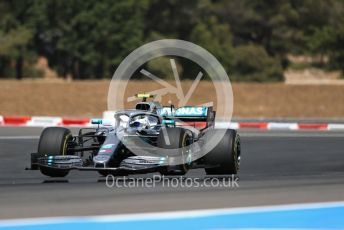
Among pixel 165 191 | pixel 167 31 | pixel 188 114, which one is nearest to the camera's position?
pixel 165 191

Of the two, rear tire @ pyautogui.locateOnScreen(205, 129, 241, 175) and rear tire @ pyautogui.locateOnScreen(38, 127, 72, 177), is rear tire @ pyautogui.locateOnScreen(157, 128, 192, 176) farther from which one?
rear tire @ pyautogui.locateOnScreen(38, 127, 72, 177)

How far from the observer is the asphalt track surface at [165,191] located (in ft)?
31.8

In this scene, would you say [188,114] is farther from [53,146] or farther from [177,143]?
[53,146]

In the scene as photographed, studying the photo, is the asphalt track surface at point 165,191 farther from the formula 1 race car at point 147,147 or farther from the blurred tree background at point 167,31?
the blurred tree background at point 167,31

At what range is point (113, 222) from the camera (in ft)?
28.0

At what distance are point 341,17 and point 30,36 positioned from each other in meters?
29.1

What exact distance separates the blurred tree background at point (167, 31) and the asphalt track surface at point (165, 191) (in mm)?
44716

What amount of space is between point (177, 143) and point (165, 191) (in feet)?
7.25

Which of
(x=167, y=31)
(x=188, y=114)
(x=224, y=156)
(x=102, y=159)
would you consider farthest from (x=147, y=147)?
(x=167, y=31)

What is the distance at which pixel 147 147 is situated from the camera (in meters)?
13.8

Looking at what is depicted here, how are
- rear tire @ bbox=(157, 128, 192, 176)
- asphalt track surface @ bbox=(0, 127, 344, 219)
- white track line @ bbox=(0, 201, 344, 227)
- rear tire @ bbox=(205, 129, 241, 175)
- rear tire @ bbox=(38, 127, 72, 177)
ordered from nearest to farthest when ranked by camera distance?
1. white track line @ bbox=(0, 201, 344, 227)
2. asphalt track surface @ bbox=(0, 127, 344, 219)
3. rear tire @ bbox=(157, 128, 192, 176)
4. rear tire @ bbox=(38, 127, 72, 177)
5. rear tire @ bbox=(205, 129, 241, 175)

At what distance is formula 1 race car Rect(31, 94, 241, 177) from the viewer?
1339 cm

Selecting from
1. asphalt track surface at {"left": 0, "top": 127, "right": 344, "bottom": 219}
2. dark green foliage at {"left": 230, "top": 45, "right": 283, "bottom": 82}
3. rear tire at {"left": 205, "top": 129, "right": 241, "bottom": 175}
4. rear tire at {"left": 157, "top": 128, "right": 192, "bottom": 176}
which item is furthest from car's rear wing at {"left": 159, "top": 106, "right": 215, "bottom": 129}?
dark green foliage at {"left": 230, "top": 45, "right": 283, "bottom": 82}

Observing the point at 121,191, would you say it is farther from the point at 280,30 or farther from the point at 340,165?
the point at 280,30
